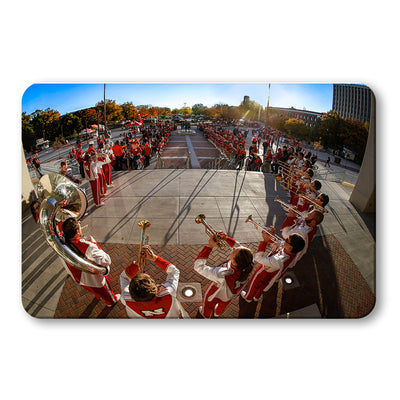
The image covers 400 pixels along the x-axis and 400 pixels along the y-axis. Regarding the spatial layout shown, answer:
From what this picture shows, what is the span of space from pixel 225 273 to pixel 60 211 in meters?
3.02

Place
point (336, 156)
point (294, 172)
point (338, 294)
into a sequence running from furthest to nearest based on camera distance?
point (294, 172) < point (336, 156) < point (338, 294)

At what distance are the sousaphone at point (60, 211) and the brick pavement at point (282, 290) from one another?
1.09 meters

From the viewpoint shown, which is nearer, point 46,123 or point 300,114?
point 46,123

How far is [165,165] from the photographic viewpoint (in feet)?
28.2

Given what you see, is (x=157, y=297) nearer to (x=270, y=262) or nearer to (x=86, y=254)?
(x=86, y=254)

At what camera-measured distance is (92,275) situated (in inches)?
127

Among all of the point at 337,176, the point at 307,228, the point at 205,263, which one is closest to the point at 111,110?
the point at 205,263

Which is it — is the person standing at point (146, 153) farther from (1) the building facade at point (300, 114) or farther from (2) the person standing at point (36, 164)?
(1) the building facade at point (300, 114)

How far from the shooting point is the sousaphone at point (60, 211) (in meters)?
3.03

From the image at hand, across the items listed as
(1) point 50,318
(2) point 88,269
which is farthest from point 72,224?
(1) point 50,318

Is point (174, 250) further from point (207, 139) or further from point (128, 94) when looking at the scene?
point (207, 139)

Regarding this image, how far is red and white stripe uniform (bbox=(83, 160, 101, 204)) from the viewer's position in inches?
235

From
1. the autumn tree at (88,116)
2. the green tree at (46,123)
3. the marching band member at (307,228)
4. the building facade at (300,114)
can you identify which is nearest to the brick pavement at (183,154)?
the building facade at (300,114)
